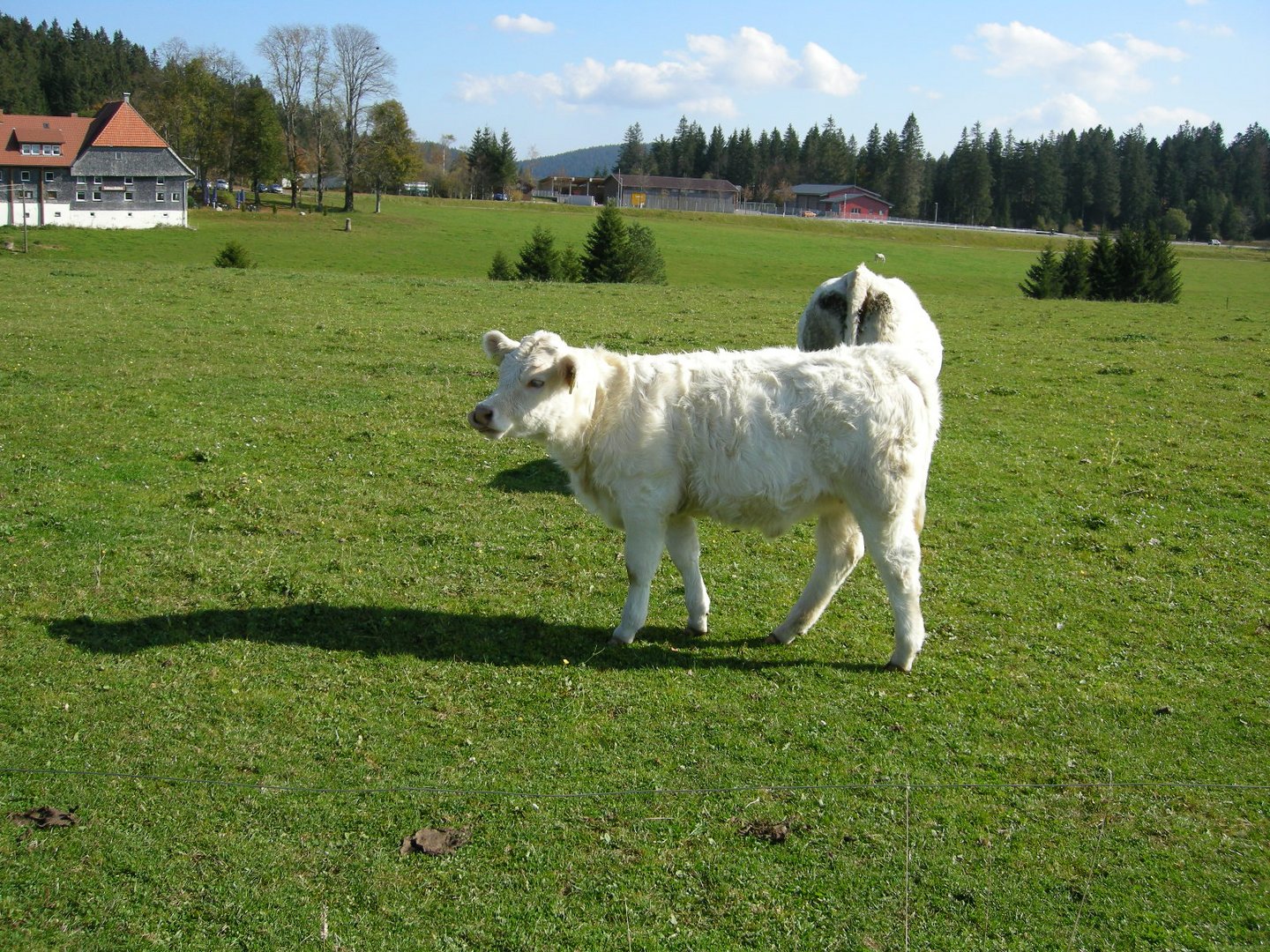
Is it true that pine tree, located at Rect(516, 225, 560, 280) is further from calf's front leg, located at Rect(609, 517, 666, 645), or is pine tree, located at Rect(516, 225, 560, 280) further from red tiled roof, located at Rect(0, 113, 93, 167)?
red tiled roof, located at Rect(0, 113, 93, 167)

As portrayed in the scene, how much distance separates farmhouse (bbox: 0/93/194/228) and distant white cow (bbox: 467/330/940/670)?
84.6 metres

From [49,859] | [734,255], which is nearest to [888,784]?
[49,859]

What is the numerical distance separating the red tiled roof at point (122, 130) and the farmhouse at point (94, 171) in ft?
0.24

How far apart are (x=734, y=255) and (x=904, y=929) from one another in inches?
→ 2885

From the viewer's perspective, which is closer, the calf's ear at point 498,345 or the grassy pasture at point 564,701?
the grassy pasture at point 564,701

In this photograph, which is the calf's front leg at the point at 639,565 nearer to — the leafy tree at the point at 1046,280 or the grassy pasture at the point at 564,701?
the grassy pasture at the point at 564,701

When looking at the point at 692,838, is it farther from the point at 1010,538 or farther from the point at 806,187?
the point at 806,187

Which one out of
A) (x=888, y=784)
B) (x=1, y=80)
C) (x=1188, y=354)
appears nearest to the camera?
(x=888, y=784)

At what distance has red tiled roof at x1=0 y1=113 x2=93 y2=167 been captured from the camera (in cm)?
8056

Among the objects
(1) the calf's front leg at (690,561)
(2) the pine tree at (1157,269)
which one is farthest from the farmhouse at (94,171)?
(1) the calf's front leg at (690,561)

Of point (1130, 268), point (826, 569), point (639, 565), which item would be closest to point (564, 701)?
point (639, 565)

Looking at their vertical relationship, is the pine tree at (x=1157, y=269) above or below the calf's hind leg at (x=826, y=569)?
above

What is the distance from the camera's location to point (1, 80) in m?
122

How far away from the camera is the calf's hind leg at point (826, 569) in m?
8.27
